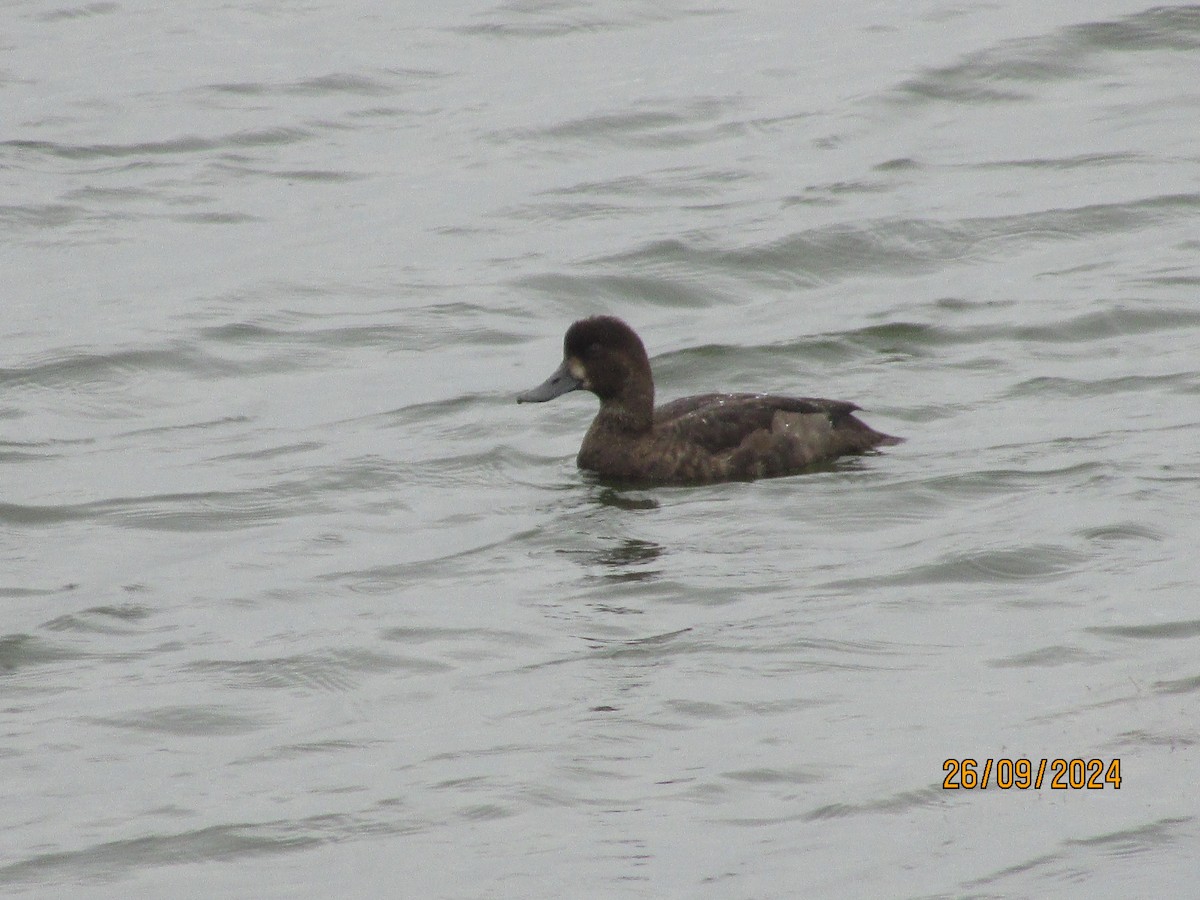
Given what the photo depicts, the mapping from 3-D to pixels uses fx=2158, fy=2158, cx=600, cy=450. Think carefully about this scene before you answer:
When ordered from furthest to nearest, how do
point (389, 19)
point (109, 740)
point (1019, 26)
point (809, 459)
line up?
point (389, 19) → point (1019, 26) → point (809, 459) → point (109, 740)

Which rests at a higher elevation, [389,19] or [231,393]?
[389,19]

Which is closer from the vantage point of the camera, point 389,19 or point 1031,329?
point 1031,329

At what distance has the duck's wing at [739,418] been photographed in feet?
35.7

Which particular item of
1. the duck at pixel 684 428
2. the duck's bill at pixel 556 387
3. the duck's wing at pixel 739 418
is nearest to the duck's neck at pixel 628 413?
the duck at pixel 684 428

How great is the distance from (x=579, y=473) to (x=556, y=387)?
1.69ft

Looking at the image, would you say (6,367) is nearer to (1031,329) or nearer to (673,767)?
(1031,329)

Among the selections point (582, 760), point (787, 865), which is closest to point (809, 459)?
point (582, 760)

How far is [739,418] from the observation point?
429 inches

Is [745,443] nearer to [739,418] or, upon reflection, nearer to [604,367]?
[739,418]

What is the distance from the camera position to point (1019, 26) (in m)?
22.1

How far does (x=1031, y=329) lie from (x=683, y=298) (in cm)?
265

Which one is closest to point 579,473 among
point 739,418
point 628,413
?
point 628,413

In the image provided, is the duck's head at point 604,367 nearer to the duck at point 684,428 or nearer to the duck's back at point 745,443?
the duck at point 684,428

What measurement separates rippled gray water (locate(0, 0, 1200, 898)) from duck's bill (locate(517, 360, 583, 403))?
0.37 meters
